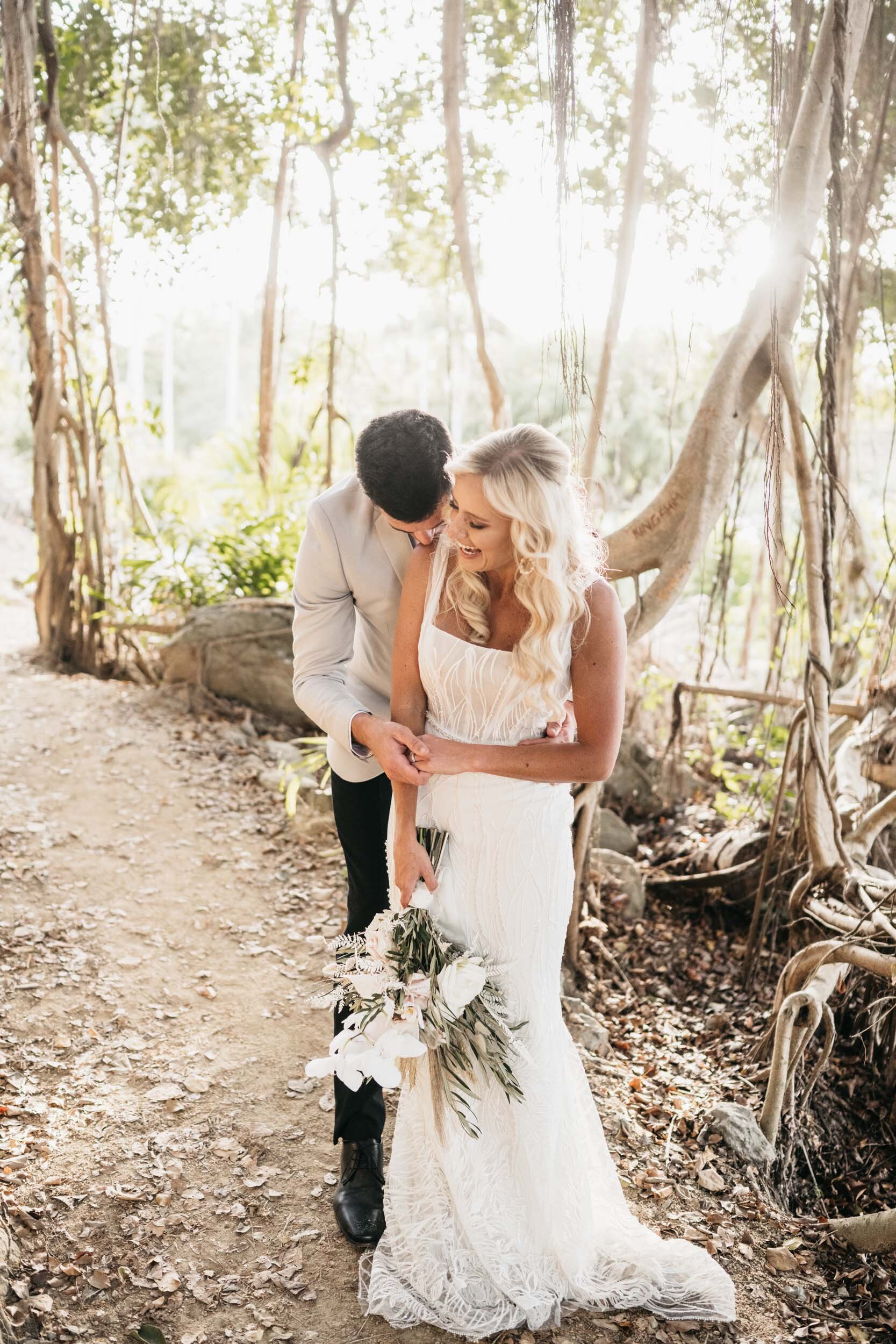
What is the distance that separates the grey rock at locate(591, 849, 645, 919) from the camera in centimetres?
446

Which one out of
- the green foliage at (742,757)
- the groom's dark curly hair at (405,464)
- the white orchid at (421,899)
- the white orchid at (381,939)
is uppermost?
the groom's dark curly hair at (405,464)

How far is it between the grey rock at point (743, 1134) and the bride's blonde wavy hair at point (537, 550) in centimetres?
175

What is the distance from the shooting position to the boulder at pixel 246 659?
247 inches

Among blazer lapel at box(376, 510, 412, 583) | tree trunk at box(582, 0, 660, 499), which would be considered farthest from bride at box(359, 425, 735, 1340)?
tree trunk at box(582, 0, 660, 499)

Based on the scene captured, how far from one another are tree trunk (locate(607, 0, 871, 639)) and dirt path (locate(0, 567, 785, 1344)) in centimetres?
188

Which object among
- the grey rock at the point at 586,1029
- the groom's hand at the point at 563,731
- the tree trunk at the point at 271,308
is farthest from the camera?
the tree trunk at the point at 271,308

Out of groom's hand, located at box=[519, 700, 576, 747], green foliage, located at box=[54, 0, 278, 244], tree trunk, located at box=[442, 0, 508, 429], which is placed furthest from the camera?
green foliage, located at box=[54, 0, 278, 244]

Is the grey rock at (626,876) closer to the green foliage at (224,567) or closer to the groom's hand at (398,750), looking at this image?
the groom's hand at (398,750)

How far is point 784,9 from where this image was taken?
4109 mm

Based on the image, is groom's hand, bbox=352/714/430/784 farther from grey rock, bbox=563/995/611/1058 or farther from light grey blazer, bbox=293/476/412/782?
grey rock, bbox=563/995/611/1058

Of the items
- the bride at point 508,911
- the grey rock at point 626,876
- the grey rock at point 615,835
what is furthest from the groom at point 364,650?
the grey rock at point 615,835

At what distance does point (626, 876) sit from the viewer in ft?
15.0

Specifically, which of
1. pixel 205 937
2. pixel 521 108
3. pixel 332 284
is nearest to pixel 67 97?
pixel 332 284

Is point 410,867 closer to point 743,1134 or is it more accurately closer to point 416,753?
point 416,753
